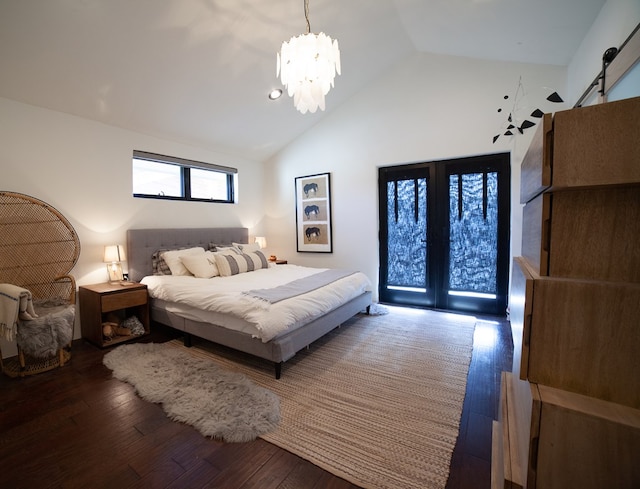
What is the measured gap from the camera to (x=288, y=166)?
5152 mm

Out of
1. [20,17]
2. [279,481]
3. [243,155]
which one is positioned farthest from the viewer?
[243,155]

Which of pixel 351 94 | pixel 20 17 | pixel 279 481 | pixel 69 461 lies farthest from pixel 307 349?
pixel 351 94

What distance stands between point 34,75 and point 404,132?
160 inches

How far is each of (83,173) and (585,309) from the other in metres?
4.21

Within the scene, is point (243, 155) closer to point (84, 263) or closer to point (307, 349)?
point (84, 263)

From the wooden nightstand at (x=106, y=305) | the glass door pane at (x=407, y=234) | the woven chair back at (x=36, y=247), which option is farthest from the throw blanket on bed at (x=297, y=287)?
the woven chair back at (x=36, y=247)

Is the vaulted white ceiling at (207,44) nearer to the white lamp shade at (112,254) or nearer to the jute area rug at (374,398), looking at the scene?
the white lamp shade at (112,254)

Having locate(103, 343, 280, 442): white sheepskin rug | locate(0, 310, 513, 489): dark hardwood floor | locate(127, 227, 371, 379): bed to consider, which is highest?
locate(127, 227, 371, 379): bed

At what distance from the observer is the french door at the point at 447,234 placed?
364 centimetres

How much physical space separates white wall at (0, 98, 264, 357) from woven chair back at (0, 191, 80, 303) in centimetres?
13

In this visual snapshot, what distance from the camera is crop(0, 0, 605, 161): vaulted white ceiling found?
7.42 ft

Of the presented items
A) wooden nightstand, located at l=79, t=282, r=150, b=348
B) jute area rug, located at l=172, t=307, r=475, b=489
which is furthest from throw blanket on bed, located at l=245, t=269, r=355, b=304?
wooden nightstand, located at l=79, t=282, r=150, b=348

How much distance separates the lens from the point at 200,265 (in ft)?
11.4

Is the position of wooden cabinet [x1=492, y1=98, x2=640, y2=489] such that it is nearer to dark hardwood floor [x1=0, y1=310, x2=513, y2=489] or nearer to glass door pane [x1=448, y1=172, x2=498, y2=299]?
dark hardwood floor [x1=0, y1=310, x2=513, y2=489]
